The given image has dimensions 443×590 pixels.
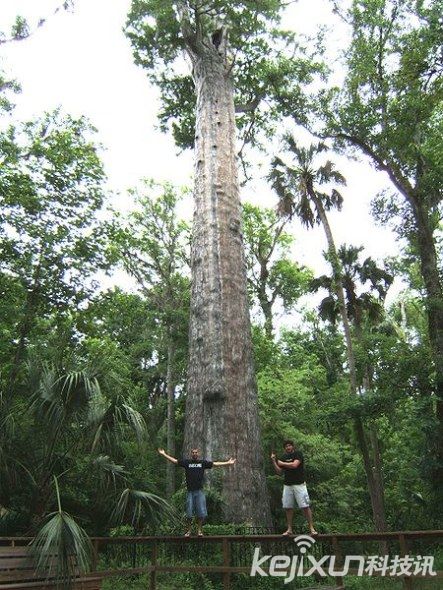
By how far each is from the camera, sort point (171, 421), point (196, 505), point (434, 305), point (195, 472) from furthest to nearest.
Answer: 1. point (171, 421)
2. point (434, 305)
3. point (195, 472)
4. point (196, 505)

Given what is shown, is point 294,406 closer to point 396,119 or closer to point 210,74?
point 396,119

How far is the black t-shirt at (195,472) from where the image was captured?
517 centimetres

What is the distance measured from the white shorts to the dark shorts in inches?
34.2

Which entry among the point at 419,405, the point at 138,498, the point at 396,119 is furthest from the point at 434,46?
the point at 138,498

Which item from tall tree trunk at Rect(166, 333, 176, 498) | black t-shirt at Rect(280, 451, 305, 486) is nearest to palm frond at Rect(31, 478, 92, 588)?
black t-shirt at Rect(280, 451, 305, 486)

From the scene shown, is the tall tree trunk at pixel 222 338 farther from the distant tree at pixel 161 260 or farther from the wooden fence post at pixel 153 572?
the distant tree at pixel 161 260

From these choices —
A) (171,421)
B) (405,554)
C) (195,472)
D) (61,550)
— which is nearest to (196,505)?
(195,472)

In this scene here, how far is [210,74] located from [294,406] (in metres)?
7.76

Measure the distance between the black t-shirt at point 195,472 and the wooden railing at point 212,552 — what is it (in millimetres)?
535

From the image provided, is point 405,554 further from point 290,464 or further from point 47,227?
point 47,227

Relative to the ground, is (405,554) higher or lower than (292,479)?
lower

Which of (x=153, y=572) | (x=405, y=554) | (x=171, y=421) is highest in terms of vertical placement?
(x=171, y=421)

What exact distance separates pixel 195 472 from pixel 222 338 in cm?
191

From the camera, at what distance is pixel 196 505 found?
201 inches
